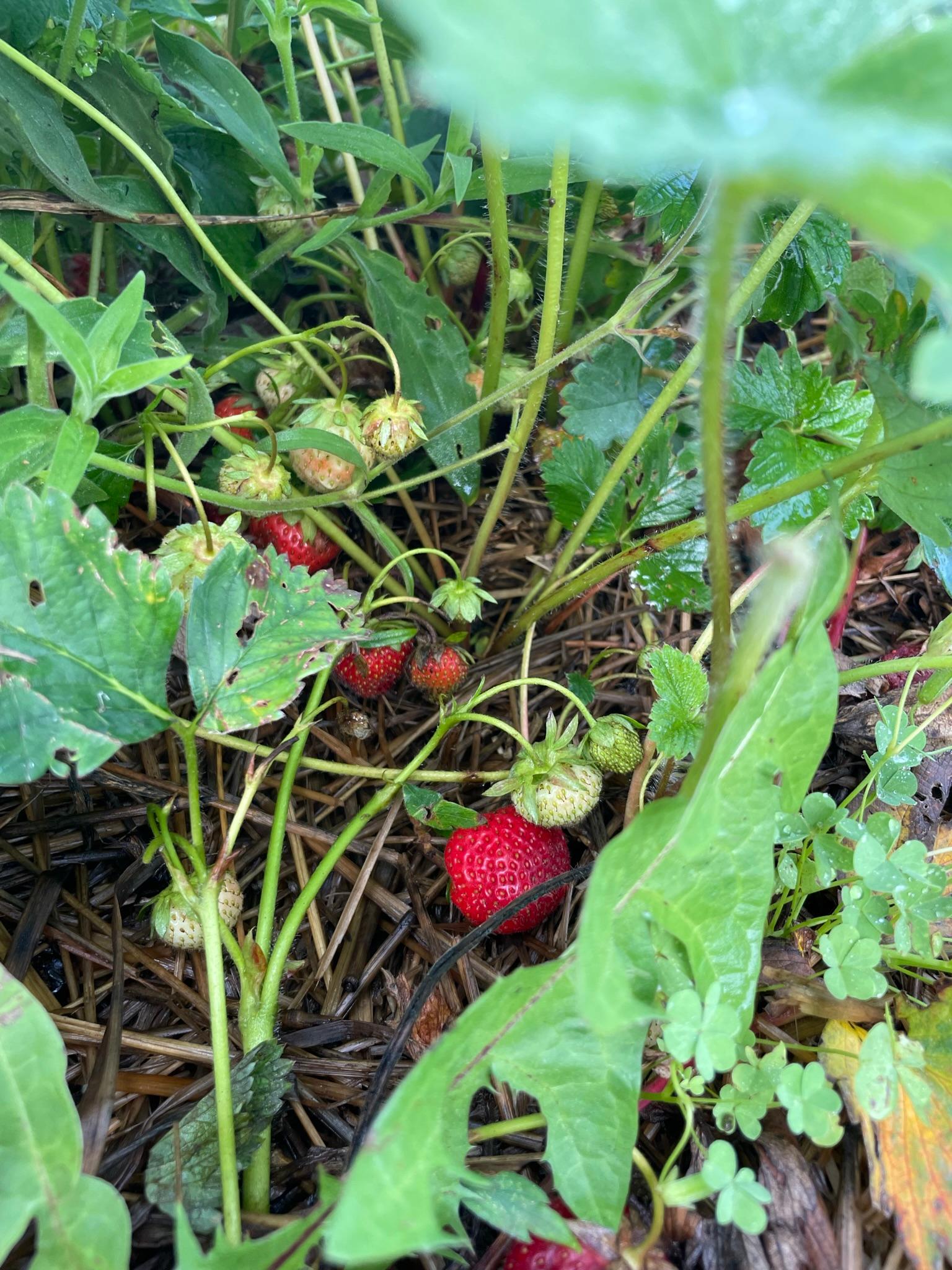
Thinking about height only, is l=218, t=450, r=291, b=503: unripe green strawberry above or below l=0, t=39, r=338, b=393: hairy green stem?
below

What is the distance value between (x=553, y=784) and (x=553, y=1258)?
0.44 metres

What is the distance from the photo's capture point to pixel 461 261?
137 centimetres

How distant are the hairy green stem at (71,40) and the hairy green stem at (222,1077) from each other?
0.89 m

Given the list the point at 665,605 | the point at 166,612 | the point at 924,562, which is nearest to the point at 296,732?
the point at 166,612

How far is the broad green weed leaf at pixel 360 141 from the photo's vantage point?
0.96 metres

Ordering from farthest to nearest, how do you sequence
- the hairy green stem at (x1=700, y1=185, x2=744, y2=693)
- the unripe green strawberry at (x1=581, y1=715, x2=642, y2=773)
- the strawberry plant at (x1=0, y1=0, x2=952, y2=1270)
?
the unripe green strawberry at (x1=581, y1=715, x2=642, y2=773) < the strawberry plant at (x1=0, y1=0, x2=952, y2=1270) < the hairy green stem at (x1=700, y1=185, x2=744, y2=693)

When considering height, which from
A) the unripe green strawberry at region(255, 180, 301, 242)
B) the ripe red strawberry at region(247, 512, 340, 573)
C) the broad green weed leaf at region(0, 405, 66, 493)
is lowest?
the ripe red strawberry at region(247, 512, 340, 573)

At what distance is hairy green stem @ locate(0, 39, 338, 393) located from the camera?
937 mm

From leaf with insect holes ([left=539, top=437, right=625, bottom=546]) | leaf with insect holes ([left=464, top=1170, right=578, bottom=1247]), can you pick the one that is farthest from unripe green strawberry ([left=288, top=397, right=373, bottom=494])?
leaf with insect holes ([left=464, top=1170, right=578, bottom=1247])

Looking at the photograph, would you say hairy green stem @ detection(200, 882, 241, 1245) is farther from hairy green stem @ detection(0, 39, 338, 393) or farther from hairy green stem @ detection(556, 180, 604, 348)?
hairy green stem @ detection(556, 180, 604, 348)

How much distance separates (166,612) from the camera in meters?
0.78

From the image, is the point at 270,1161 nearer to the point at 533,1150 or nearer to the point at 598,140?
the point at 533,1150

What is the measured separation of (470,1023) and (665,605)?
2.13 ft

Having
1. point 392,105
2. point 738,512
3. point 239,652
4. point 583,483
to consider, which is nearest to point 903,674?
point 738,512
